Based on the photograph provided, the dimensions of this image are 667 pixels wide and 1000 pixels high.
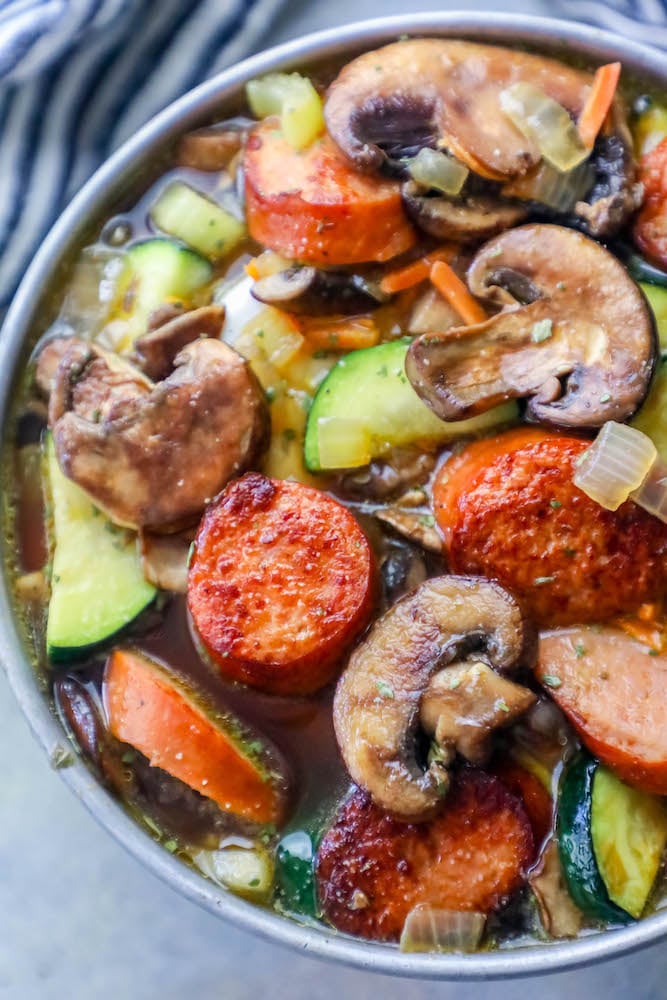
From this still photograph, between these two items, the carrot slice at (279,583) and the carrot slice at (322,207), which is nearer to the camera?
the carrot slice at (279,583)

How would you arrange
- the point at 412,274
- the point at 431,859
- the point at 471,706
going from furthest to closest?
the point at 412,274, the point at 431,859, the point at 471,706

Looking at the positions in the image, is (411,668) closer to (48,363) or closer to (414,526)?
(414,526)

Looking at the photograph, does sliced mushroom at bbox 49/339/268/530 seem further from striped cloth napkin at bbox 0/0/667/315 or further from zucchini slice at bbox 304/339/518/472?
striped cloth napkin at bbox 0/0/667/315

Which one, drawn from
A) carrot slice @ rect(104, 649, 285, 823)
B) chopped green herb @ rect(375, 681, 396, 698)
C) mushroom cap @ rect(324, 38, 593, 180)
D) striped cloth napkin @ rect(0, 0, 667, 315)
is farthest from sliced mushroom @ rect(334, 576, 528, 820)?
striped cloth napkin @ rect(0, 0, 667, 315)

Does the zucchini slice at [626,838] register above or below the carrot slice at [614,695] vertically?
below

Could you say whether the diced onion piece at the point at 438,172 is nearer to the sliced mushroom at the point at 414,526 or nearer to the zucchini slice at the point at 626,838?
the sliced mushroom at the point at 414,526

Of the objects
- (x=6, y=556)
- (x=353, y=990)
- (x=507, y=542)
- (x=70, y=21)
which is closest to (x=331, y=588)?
(x=507, y=542)

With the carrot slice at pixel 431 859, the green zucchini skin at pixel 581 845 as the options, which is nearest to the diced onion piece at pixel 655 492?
the green zucchini skin at pixel 581 845

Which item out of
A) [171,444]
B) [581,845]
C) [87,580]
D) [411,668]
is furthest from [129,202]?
[581,845]
